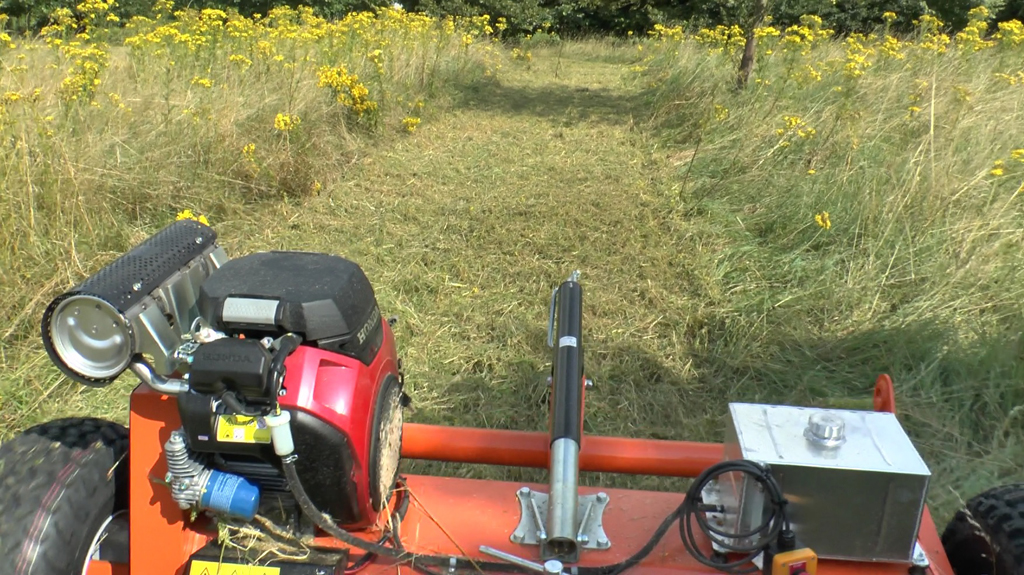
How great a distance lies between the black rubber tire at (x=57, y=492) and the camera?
60.8 inches

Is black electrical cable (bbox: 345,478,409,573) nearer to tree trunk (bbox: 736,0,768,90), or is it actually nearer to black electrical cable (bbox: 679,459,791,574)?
black electrical cable (bbox: 679,459,791,574)

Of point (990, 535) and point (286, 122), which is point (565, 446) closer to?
point (990, 535)

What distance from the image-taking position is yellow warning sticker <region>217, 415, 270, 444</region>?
4.71ft

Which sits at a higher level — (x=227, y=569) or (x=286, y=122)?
(x=286, y=122)

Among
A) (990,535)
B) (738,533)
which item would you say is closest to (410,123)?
(738,533)

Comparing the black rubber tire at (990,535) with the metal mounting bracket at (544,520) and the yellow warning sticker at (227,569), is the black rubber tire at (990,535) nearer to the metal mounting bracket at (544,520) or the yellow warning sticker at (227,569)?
the metal mounting bracket at (544,520)

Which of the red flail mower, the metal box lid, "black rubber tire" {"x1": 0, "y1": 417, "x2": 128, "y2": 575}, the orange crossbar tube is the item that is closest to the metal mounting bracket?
the red flail mower

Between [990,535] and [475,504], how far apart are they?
3.70 feet

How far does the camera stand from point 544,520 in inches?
69.2

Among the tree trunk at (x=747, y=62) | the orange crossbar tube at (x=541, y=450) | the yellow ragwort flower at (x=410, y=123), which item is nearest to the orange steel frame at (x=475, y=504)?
the orange crossbar tube at (x=541, y=450)

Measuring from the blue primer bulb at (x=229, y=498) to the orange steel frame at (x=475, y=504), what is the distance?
0.17 meters

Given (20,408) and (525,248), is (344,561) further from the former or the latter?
(525,248)

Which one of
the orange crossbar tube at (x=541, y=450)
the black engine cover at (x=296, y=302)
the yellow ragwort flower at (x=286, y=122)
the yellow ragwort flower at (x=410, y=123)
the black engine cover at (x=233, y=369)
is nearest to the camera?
the black engine cover at (x=233, y=369)

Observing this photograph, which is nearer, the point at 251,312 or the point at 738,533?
the point at 251,312
